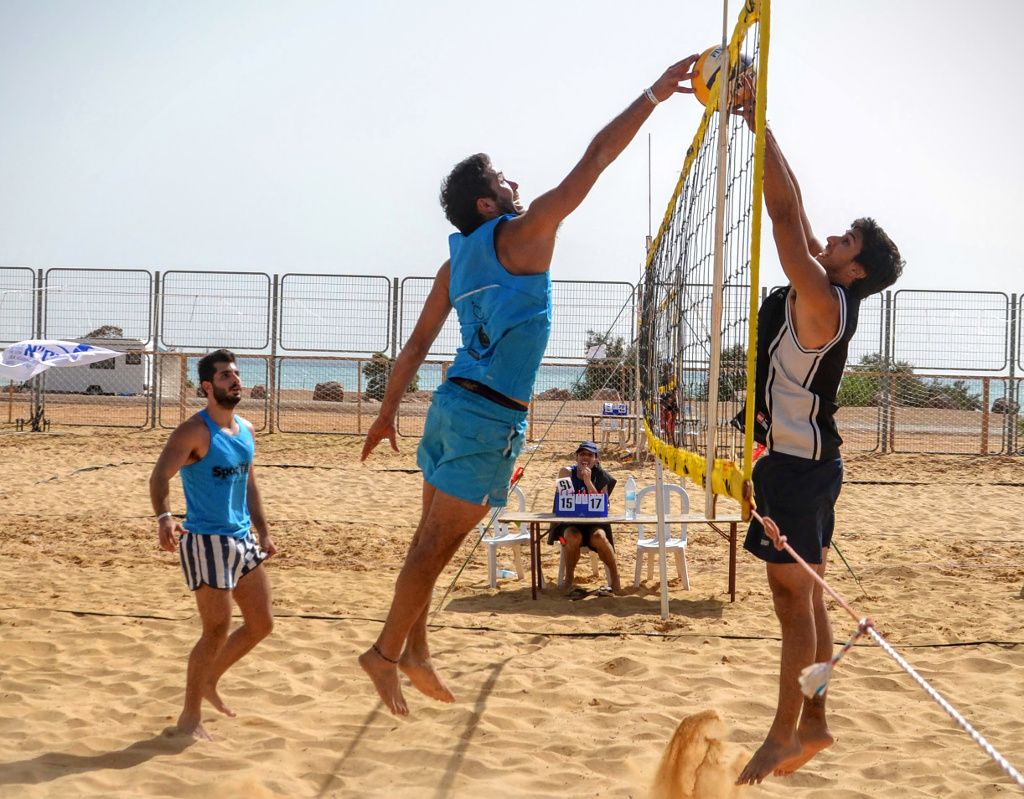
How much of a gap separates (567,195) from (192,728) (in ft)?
9.52

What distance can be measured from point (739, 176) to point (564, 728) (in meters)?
2.50

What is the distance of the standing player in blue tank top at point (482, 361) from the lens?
311 centimetres

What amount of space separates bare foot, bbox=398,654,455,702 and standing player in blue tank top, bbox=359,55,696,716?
12cm

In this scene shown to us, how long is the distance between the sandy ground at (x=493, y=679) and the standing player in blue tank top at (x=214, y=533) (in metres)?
0.30

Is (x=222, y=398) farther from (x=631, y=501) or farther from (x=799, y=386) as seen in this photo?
(x=631, y=501)

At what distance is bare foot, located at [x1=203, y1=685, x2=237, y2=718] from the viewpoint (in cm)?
460

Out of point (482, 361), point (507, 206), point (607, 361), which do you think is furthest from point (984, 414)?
point (482, 361)

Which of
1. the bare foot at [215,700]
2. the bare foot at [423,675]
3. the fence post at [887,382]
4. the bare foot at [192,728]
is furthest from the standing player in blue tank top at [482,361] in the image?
the fence post at [887,382]

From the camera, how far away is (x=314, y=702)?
4965 mm

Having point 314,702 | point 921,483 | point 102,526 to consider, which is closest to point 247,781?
point 314,702

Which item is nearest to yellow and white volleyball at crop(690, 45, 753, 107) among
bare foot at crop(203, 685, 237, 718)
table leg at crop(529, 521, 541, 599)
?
bare foot at crop(203, 685, 237, 718)

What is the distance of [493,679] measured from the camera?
532 cm

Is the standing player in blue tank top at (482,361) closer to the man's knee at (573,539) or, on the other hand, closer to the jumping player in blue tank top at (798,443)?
the jumping player in blue tank top at (798,443)

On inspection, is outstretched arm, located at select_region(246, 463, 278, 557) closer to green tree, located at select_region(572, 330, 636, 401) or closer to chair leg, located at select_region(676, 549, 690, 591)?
chair leg, located at select_region(676, 549, 690, 591)
